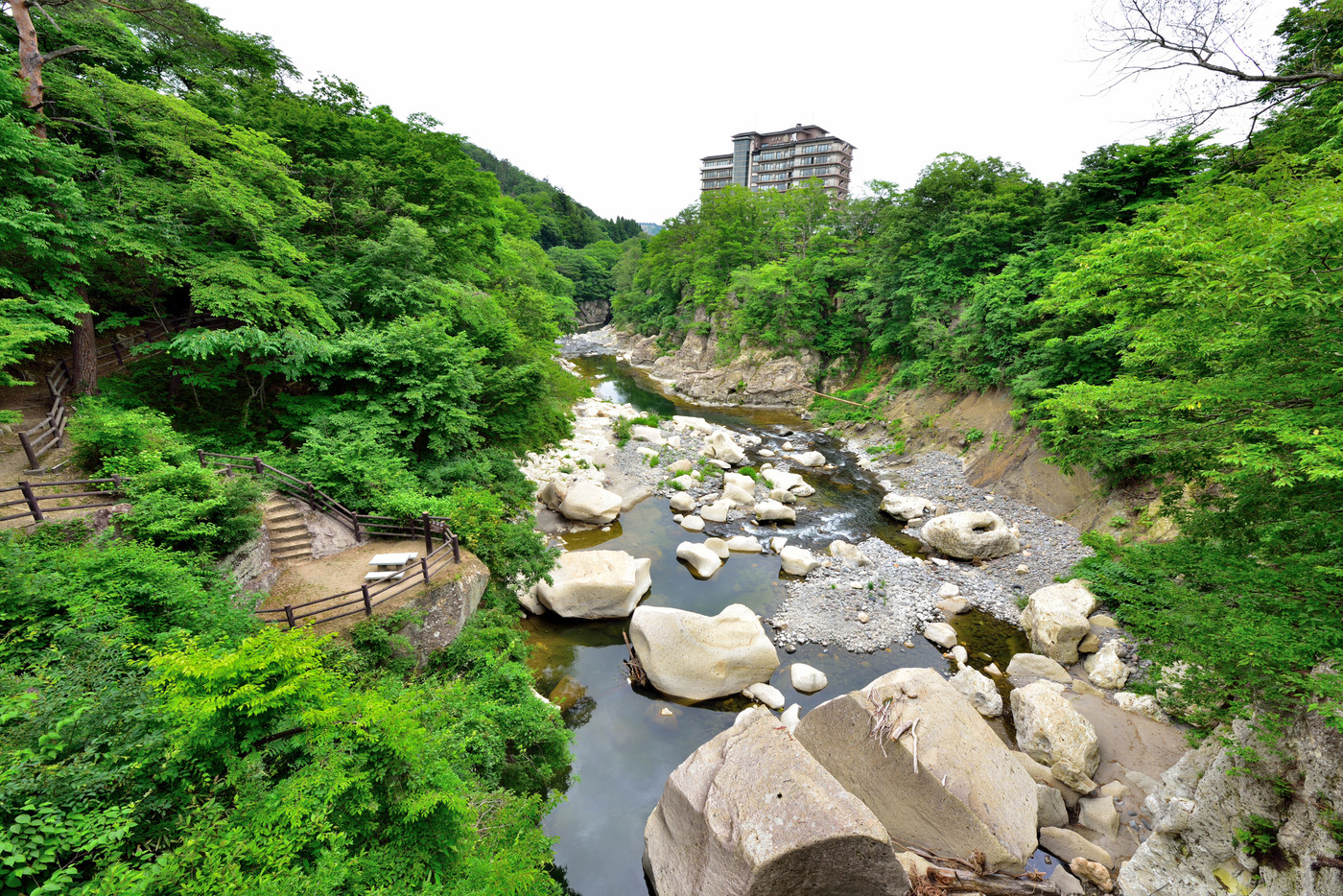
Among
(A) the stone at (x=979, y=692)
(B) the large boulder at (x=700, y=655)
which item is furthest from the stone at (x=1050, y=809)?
(B) the large boulder at (x=700, y=655)

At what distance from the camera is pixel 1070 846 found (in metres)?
7.42

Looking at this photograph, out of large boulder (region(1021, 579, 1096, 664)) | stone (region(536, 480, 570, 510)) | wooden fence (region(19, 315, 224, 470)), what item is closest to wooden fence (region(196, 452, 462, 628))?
wooden fence (region(19, 315, 224, 470))

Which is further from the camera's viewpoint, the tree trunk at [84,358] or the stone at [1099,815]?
the tree trunk at [84,358]

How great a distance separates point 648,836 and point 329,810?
517 cm

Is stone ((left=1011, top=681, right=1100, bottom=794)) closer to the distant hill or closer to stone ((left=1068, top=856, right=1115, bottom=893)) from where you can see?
stone ((left=1068, top=856, right=1115, bottom=893))

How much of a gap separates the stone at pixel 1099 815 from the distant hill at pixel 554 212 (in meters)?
86.6

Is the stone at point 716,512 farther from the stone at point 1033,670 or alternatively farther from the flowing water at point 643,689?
the stone at point 1033,670

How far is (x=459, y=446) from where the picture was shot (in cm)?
1280

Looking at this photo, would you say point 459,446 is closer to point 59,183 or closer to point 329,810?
point 59,183

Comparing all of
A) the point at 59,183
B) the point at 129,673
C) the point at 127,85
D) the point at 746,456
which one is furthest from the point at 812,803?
the point at 746,456

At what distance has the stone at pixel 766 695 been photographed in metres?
10.5

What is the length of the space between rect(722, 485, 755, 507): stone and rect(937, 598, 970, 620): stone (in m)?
8.03

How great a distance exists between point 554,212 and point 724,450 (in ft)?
271

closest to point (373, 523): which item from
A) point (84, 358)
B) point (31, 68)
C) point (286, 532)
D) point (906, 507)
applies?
point (286, 532)
